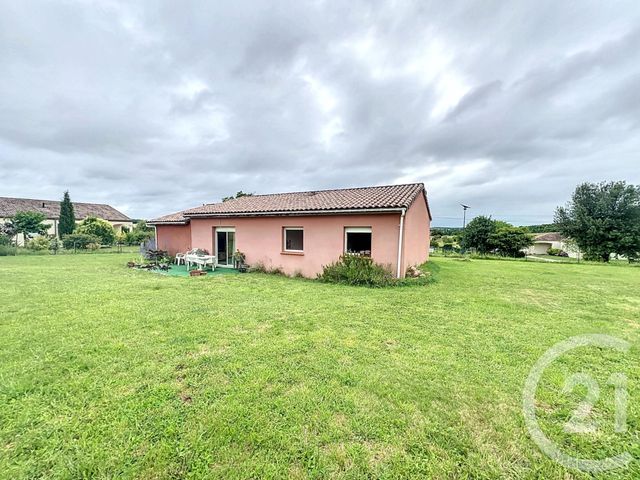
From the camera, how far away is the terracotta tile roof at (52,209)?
37656 millimetres

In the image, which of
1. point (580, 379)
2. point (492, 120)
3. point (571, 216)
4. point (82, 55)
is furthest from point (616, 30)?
point (571, 216)

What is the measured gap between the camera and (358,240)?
11.3m

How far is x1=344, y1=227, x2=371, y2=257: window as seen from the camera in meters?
11.1

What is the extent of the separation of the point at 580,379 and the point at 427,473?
3033 millimetres

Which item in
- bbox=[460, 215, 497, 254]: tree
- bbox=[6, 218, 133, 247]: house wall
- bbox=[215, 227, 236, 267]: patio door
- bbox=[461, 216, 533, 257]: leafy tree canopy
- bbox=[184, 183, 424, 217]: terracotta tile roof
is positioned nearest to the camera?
bbox=[184, 183, 424, 217]: terracotta tile roof

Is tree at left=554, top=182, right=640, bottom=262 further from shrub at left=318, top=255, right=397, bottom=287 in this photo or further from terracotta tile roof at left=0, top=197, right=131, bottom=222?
terracotta tile roof at left=0, top=197, right=131, bottom=222

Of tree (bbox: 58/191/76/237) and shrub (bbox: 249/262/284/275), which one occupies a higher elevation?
tree (bbox: 58/191/76/237)

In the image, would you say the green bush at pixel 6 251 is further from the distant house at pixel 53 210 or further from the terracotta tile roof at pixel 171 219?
the distant house at pixel 53 210

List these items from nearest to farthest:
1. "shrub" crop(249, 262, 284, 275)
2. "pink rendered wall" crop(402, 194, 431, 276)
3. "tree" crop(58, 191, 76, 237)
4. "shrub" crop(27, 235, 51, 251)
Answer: "pink rendered wall" crop(402, 194, 431, 276), "shrub" crop(249, 262, 284, 275), "shrub" crop(27, 235, 51, 251), "tree" crop(58, 191, 76, 237)

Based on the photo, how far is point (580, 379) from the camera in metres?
3.54

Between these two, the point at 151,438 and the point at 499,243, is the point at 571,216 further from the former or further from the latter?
the point at 151,438

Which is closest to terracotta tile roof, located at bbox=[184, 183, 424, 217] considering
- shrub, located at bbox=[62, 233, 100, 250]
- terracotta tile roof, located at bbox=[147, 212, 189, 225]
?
terracotta tile roof, located at bbox=[147, 212, 189, 225]

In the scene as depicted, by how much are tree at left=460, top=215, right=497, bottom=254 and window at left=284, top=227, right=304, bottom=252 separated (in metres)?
31.1

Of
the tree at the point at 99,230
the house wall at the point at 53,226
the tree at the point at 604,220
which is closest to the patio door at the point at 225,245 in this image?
the tree at the point at 99,230
